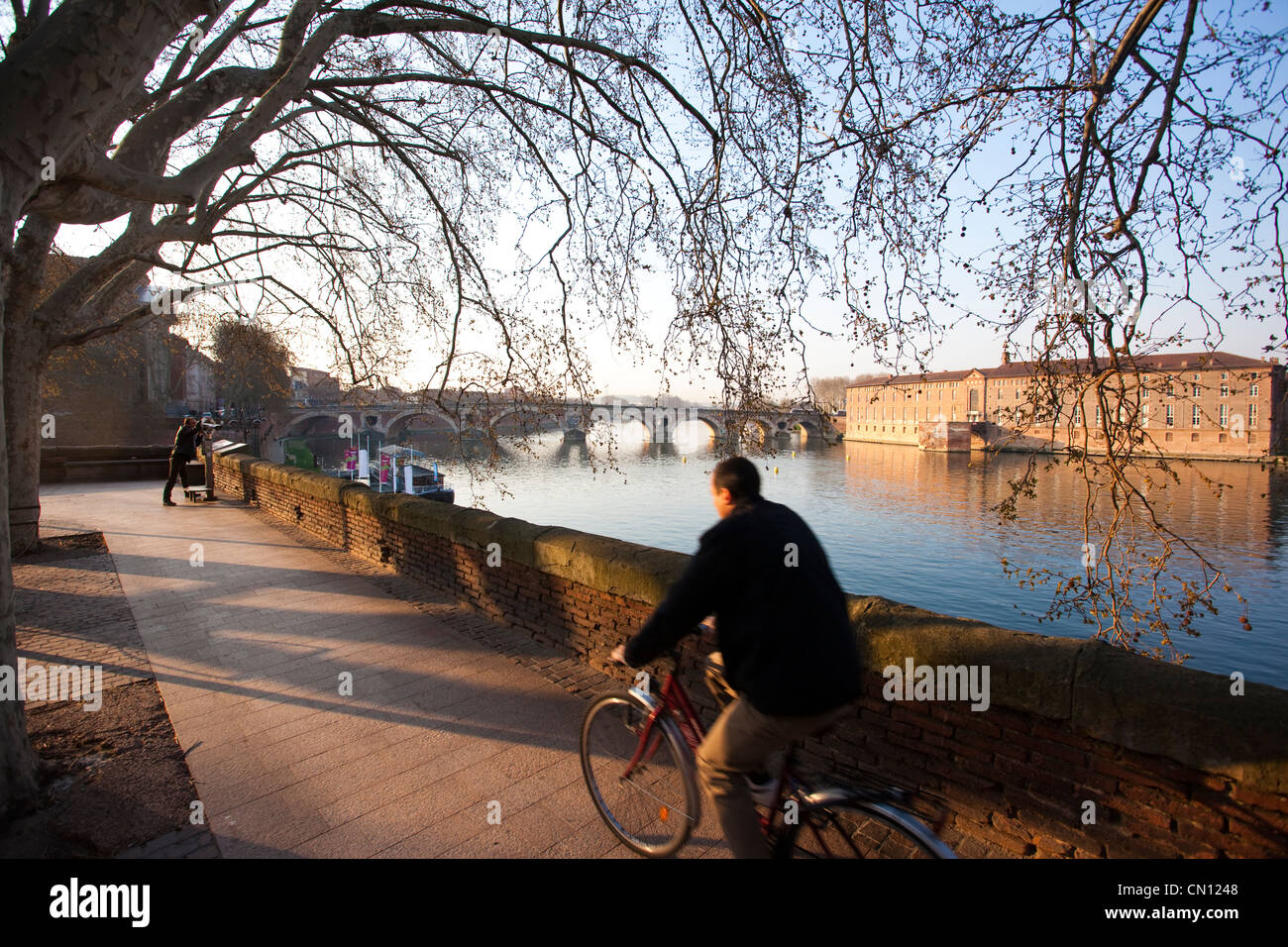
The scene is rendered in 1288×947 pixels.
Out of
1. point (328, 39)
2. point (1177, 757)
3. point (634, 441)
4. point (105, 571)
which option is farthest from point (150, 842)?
point (634, 441)

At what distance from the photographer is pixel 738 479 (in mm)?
2350

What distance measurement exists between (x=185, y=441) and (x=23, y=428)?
5961 mm

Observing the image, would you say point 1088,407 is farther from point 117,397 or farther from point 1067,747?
point 117,397

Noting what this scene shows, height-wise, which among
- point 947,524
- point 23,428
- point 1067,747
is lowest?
point 947,524

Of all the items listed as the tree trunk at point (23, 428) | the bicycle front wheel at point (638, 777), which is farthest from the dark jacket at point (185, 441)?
the bicycle front wheel at point (638, 777)

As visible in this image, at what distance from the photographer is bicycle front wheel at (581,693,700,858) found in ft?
8.85

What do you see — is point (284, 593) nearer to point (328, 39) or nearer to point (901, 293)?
point (328, 39)

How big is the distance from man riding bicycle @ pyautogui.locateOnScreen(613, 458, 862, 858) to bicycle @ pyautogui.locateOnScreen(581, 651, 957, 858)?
18 centimetres

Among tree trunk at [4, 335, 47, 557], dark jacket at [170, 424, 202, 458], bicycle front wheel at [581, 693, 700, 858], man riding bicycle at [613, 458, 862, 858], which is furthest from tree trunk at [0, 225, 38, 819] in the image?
dark jacket at [170, 424, 202, 458]

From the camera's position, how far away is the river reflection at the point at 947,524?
16016mm

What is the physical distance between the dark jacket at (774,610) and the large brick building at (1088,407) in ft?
4.69

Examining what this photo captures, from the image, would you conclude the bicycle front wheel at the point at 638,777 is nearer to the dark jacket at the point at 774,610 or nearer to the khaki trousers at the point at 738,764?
the khaki trousers at the point at 738,764
